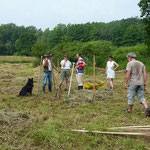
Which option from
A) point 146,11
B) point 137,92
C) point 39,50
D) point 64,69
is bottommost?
point 137,92

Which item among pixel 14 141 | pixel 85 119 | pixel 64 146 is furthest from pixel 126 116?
pixel 14 141

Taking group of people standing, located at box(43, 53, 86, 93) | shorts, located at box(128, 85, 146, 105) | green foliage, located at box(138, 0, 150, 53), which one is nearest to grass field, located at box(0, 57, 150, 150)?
shorts, located at box(128, 85, 146, 105)

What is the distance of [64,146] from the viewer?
4145 millimetres

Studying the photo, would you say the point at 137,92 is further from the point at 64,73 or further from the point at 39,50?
the point at 39,50

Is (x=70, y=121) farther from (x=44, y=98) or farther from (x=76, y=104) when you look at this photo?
(x=44, y=98)

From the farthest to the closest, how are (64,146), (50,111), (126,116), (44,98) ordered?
(44,98), (50,111), (126,116), (64,146)

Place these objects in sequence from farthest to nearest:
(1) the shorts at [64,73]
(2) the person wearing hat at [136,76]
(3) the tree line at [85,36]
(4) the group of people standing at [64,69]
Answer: (3) the tree line at [85,36] < (1) the shorts at [64,73] < (4) the group of people standing at [64,69] < (2) the person wearing hat at [136,76]

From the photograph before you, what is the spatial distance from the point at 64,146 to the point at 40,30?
128 meters

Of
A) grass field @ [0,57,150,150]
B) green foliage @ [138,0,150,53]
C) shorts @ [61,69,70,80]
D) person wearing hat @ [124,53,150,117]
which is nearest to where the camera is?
grass field @ [0,57,150,150]

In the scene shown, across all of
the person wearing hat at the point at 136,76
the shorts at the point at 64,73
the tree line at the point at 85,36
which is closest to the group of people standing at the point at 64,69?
the shorts at the point at 64,73

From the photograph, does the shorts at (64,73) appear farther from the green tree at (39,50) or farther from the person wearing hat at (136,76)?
the green tree at (39,50)

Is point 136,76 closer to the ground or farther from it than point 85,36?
closer to the ground

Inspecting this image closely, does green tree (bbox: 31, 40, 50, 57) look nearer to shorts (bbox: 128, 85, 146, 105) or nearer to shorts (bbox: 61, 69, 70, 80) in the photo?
shorts (bbox: 61, 69, 70, 80)

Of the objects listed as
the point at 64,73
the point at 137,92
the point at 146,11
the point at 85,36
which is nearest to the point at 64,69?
the point at 64,73
